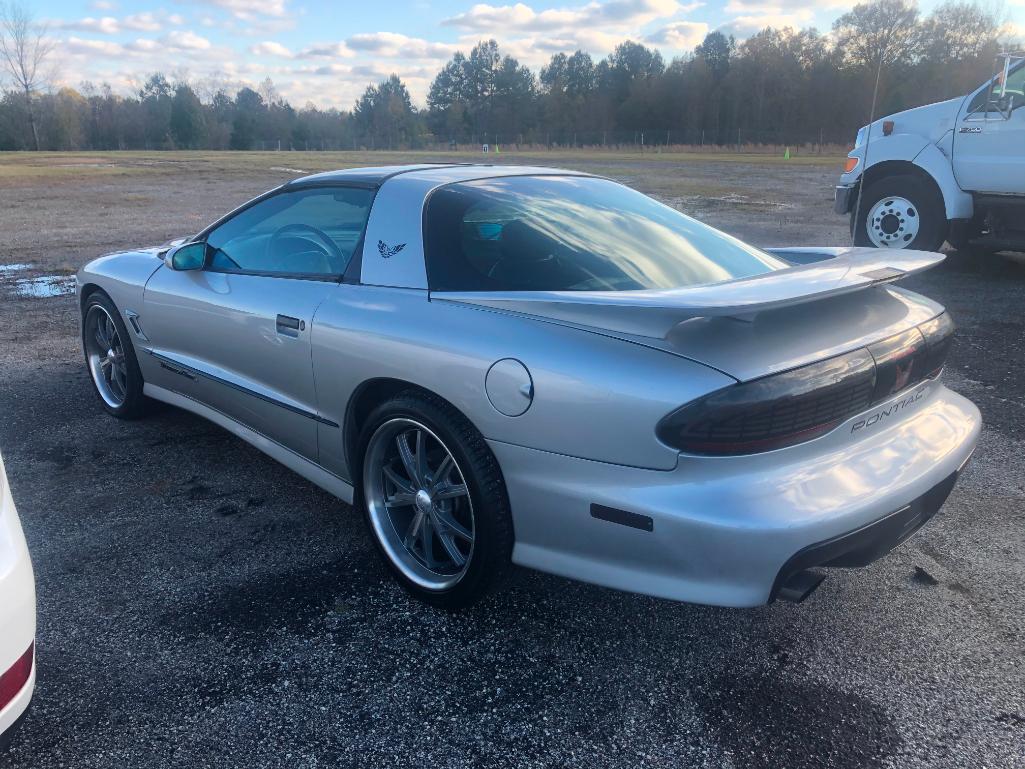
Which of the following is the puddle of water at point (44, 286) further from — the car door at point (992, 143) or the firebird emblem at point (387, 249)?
the car door at point (992, 143)

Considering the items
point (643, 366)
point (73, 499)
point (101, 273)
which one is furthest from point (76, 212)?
point (643, 366)

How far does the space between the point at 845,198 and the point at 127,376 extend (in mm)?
7744

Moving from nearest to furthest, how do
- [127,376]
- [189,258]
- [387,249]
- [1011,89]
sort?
[387,249], [189,258], [127,376], [1011,89]

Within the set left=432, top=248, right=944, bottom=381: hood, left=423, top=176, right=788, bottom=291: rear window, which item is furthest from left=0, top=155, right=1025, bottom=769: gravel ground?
left=423, top=176, right=788, bottom=291: rear window

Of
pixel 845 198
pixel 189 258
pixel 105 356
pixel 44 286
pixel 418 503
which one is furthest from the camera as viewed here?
pixel 845 198

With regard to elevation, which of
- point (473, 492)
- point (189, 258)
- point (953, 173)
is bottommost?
point (473, 492)

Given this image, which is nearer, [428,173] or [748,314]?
[748,314]

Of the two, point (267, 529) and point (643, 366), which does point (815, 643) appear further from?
point (267, 529)

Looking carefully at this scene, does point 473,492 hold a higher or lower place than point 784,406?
lower

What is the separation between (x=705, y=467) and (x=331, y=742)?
48.0 inches

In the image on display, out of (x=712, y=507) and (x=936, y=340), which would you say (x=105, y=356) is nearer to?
(x=712, y=507)

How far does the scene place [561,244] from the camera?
282 cm

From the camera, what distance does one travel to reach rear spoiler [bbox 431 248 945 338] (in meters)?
2.09

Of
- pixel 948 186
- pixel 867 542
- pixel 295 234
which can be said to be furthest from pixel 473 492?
pixel 948 186
